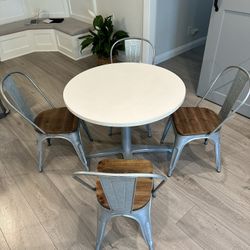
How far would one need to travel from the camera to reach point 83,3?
3.68 m

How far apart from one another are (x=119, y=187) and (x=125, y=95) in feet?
2.27

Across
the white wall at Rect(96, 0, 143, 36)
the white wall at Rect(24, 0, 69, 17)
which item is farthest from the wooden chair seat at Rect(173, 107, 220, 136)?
Answer: the white wall at Rect(24, 0, 69, 17)

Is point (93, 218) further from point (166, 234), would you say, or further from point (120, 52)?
point (120, 52)

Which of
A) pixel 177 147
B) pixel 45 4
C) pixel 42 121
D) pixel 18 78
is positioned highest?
pixel 45 4

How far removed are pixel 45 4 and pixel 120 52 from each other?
1755mm

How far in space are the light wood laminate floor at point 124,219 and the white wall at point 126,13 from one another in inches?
57.5

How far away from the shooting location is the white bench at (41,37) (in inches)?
141

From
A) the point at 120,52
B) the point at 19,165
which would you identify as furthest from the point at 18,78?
the point at 19,165

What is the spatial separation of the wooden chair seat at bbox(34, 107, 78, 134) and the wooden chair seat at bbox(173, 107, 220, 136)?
0.75 metres

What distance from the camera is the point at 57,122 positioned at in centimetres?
171

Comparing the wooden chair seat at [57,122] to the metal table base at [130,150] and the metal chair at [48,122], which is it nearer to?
the metal chair at [48,122]

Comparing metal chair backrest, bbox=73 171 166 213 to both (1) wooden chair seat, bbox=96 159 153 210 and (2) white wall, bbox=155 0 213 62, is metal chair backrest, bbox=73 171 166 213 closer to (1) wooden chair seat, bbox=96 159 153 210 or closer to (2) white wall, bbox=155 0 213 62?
(1) wooden chair seat, bbox=96 159 153 210

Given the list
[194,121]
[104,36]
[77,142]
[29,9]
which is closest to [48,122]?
[77,142]

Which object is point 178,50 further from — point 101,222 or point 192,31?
point 101,222
